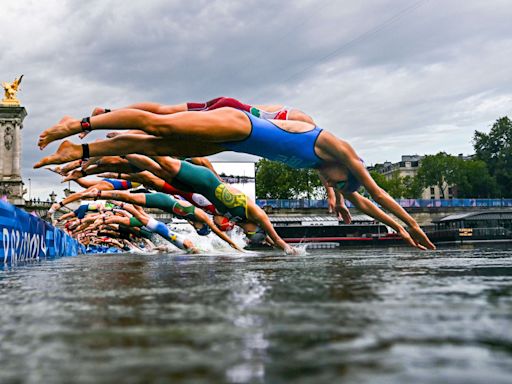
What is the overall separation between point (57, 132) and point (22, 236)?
6.01m

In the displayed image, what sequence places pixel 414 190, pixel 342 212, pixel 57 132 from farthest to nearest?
pixel 414 190 < pixel 342 212 < pixel 57 132

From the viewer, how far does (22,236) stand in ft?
36.8

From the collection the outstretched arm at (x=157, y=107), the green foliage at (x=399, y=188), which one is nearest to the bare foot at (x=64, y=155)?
the outstretched arm at (x=157, y=107)

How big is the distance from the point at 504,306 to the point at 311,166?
232 inches

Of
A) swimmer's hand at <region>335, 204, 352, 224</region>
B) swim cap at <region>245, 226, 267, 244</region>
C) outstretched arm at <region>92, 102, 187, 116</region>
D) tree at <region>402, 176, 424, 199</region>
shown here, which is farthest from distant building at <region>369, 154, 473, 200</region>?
outstretched arm at <region>92, 102, 187, 116</region>

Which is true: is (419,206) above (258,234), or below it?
above

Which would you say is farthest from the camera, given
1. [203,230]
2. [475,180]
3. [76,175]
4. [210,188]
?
[475,180]

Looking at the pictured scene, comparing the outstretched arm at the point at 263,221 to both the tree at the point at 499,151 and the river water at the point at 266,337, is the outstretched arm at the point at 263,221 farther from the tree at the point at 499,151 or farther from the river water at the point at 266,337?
the tree at the point at 499,151

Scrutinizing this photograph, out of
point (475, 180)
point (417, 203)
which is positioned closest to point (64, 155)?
point (417, 203)

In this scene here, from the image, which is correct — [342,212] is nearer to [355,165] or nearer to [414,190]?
[355,165]

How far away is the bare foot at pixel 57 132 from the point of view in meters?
6.00

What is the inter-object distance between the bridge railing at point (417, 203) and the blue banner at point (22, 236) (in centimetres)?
6130

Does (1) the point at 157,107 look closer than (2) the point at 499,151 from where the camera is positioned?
Yes

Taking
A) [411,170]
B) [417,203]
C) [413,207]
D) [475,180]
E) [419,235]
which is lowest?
[419,235]
